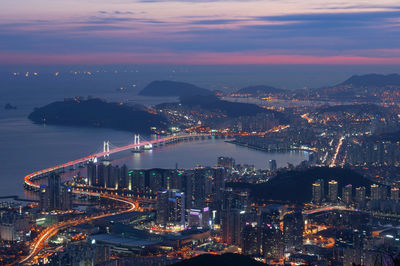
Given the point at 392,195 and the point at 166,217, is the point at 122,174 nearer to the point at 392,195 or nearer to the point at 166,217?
the point at 166,217

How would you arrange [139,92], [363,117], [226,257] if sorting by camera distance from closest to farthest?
[226,257] → [363,117] → [139,92]

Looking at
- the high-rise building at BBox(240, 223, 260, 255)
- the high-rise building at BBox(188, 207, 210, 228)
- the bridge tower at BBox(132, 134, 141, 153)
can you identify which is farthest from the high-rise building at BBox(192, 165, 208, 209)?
the bridge tower at BBox(132, 134, 141, 153)

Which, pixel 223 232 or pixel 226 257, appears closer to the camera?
pixel 226 257

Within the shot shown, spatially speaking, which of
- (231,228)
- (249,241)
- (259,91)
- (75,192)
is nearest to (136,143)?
(75,192)

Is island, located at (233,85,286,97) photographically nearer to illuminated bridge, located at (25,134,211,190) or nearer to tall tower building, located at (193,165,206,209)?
illuminated bridge, located at (25,134,211,190)

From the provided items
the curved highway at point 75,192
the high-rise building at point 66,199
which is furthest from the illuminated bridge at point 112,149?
the high-rise building at point 66,199

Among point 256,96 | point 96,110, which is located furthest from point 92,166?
point 256,96
